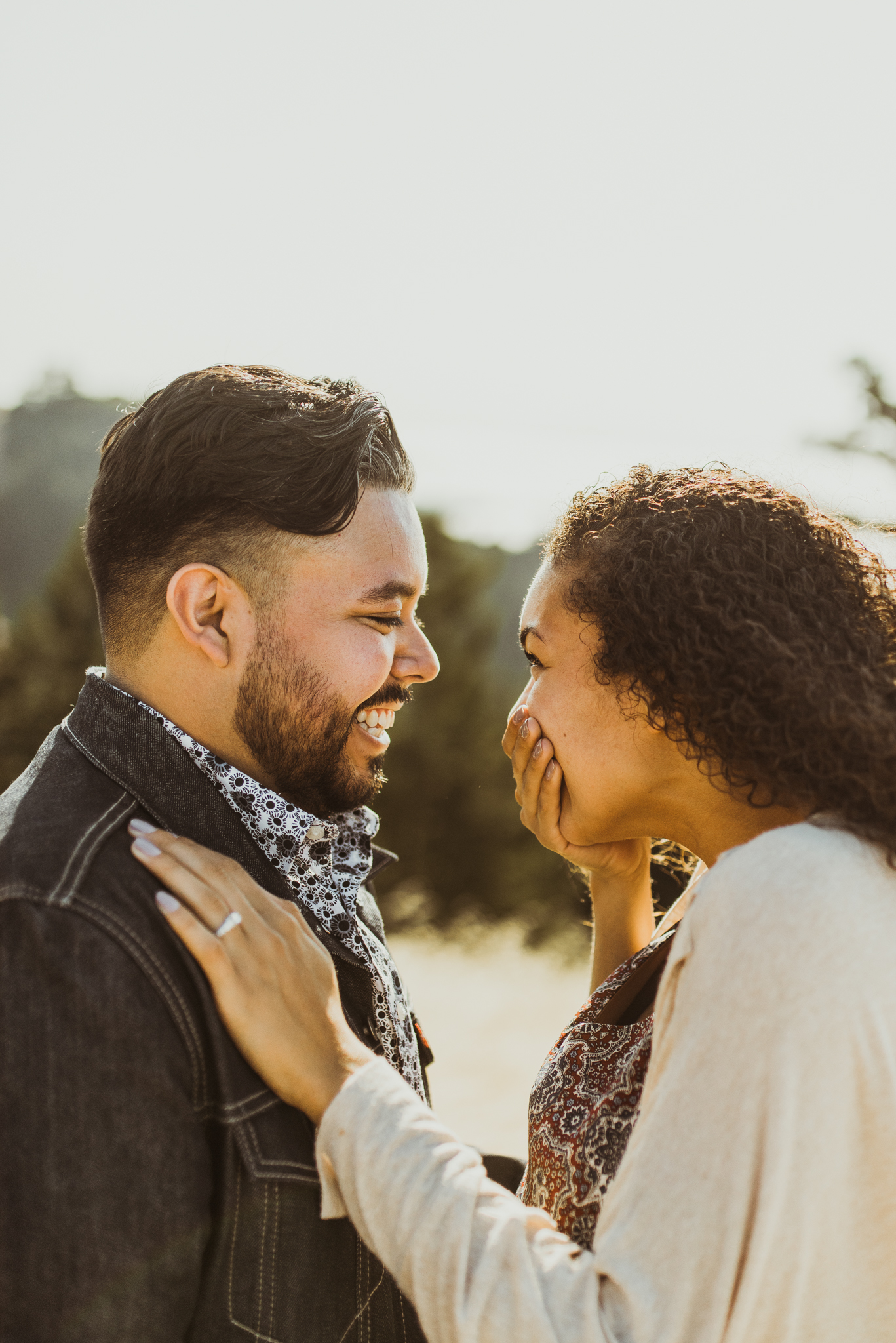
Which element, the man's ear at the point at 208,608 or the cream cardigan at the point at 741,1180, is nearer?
the cream cardigan at the point at 741,1180

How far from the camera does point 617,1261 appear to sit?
57.2 inches

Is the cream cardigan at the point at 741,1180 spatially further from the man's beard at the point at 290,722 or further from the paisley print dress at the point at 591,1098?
the man's beard at the point at 290,722

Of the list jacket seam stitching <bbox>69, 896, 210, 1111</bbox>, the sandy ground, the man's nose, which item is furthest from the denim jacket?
the sandy ground

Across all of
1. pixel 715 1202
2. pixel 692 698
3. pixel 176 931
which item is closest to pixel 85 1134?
pixel 176 931

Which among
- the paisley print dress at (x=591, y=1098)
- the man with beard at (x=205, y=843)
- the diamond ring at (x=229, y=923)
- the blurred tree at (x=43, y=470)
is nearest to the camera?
the man with beard at (x=205, y=843)

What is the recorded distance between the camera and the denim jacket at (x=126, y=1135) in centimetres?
149

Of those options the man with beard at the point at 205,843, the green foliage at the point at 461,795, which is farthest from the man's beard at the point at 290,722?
the green foliage at the point at 461,795

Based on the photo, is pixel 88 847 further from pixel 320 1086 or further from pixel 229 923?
pixel 320 1086

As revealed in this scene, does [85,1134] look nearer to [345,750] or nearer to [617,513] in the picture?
[345,750]

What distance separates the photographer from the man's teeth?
239 cm

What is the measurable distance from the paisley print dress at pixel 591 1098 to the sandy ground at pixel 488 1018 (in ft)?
14.6

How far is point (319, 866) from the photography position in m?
2.25

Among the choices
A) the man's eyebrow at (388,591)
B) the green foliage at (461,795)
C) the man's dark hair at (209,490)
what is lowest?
the green foliage at (461,795)

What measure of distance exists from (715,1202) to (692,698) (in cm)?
90
